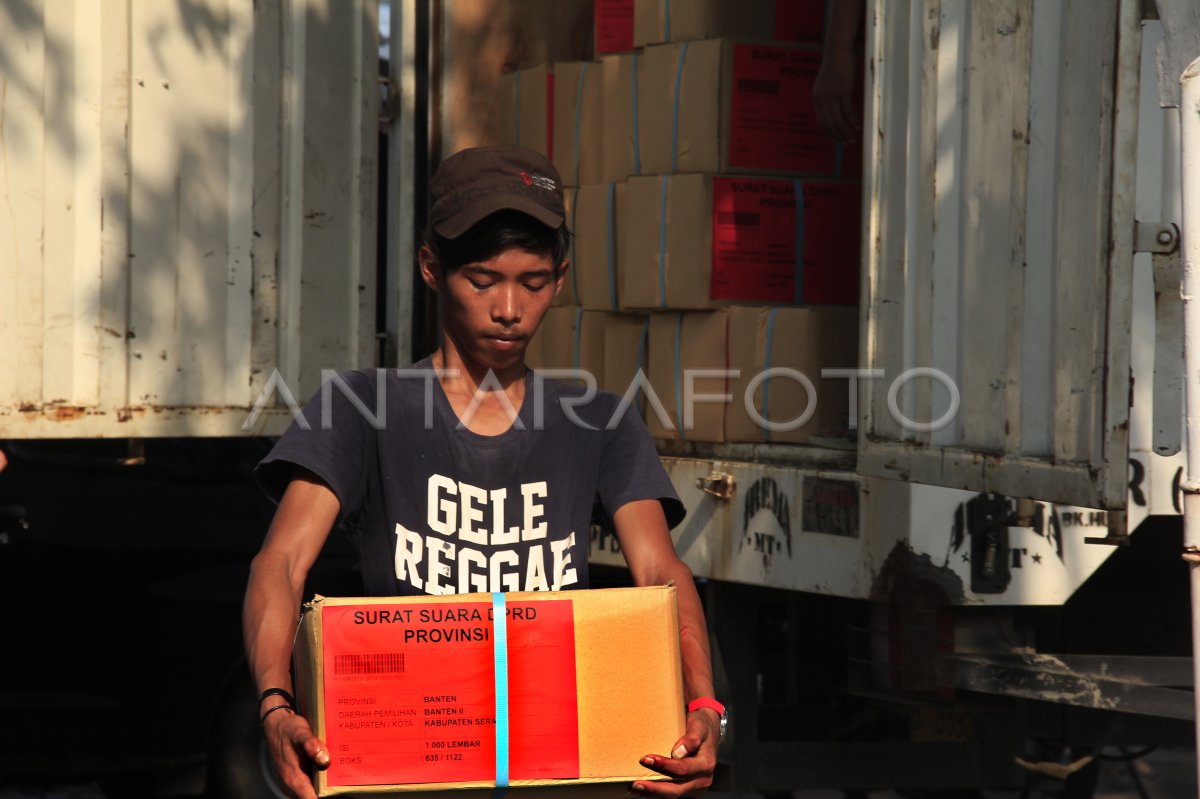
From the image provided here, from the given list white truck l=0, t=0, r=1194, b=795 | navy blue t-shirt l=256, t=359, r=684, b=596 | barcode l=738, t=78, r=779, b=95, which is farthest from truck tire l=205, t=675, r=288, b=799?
navy blue t-shirt l=256, t=359, r=684, b=596

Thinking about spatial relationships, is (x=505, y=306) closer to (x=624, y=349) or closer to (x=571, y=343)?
(x=624, y=349)

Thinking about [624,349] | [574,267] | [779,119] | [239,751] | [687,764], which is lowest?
[239,751]

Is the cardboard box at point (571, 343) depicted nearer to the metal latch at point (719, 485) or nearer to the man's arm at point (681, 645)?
the metal latch at point (719, 485)

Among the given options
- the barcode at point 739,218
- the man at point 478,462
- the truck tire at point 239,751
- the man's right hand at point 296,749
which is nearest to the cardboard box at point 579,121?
the barcode at point 739,218

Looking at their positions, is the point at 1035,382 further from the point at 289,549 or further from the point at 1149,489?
the point at 289,549

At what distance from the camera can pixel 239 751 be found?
444cm

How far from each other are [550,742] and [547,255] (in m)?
0.67

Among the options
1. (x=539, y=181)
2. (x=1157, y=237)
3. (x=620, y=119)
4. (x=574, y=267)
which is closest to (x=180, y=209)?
(x=574, y=267)

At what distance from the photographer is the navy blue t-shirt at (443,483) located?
2029mm

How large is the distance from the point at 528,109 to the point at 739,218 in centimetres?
103

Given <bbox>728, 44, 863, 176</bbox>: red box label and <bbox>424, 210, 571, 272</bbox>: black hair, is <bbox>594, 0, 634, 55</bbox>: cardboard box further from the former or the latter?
<bbox>424, 210, 571, 272</bbox>: black hair

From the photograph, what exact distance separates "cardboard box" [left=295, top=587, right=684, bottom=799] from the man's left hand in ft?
0.05

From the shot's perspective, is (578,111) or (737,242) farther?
(578,111)

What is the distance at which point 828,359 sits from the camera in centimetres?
417
